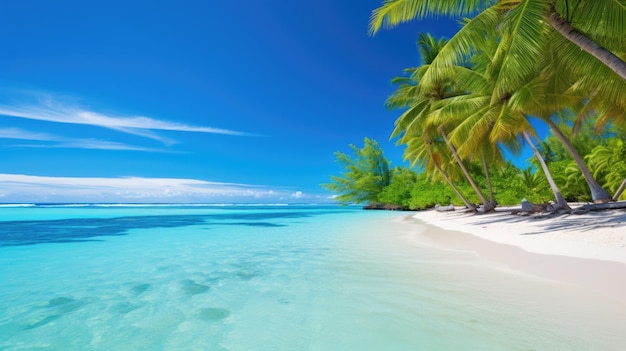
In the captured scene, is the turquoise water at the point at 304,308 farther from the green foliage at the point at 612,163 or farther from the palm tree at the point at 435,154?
the green foliage at the point at 612,163

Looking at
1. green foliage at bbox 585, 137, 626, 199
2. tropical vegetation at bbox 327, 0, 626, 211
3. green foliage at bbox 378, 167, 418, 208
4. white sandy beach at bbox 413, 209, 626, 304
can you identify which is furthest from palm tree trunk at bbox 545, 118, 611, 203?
green foliage at bbox 378, 167, 418, 208

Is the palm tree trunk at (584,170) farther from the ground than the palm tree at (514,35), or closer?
closer

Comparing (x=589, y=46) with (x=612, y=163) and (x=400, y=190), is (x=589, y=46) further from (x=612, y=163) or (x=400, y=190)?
(x=400, y=190)

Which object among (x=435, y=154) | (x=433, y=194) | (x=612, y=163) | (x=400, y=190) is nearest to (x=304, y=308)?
(x=435, y=154)

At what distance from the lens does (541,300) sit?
3.20 metres

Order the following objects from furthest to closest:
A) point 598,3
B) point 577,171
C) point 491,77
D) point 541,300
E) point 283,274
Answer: point 577,171 < point 491,77 < point 598,3 < point 283,274 < point 541,300

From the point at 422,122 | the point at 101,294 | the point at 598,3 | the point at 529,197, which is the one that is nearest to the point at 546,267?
the point at 598,3

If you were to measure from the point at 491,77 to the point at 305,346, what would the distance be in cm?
1246

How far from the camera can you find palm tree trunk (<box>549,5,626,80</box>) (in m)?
5.25

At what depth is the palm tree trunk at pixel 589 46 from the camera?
5246 mm

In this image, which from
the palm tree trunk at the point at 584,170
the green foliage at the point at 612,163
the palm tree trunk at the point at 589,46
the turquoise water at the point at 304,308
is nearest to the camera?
the turquoise water at the point at 304,308

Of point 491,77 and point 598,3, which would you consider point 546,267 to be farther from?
point 491,77

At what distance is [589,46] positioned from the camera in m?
5.52

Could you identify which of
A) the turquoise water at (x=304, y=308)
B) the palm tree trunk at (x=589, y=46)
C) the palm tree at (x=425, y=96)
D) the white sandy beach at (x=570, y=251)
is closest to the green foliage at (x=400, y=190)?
the palm tree at (x=425, y=96)
